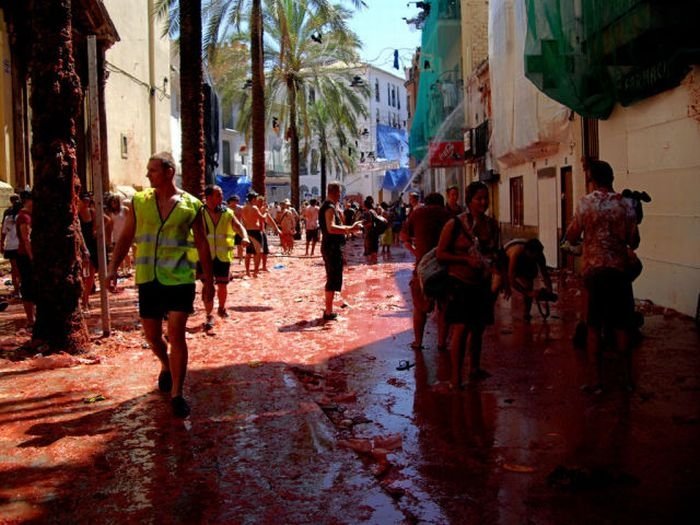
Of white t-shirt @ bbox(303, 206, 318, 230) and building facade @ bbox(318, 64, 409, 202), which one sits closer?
white t-shirt @ bbox(303, 206, 318, 230)

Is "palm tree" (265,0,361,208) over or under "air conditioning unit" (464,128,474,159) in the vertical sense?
over

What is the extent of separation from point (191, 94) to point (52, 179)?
7471mm

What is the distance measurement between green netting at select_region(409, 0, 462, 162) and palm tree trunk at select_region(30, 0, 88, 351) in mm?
25712

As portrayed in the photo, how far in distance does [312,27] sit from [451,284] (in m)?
28.5

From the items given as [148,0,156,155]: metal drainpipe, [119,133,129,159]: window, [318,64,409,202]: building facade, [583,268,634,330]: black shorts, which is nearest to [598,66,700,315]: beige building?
[583,268,634,330]: black shorts

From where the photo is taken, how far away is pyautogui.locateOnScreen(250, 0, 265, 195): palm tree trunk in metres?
23.7

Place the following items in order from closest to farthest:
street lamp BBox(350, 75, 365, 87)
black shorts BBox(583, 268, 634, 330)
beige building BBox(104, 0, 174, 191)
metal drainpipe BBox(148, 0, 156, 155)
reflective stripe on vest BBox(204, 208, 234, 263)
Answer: black shorts BBox(583, 268, 634, 330)
reflective stripe on vest BBox(204, 208, 234, 263)
beige building BBox(104, 0, 174, 191)
metal drainpipe BBox(148, 0, 156, 155)
street lamp BBox(350, 75, 365, 87)

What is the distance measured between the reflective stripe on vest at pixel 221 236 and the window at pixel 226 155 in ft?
168

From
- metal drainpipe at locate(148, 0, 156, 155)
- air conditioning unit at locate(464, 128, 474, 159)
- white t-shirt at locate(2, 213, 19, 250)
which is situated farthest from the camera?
metal drainpipe at locate(148, 0, 156, 155)

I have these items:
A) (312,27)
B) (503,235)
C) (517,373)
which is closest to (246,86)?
(312,27)

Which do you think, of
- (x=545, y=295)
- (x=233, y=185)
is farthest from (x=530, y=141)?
(x=233, y=185)

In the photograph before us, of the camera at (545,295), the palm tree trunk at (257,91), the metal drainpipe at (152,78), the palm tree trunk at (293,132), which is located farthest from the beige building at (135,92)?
the camera at (545,295)

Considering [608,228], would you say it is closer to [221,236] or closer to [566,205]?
[221,236]

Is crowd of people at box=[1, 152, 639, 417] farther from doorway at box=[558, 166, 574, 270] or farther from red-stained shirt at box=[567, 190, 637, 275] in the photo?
doorway at box=[558, 166, 574, 270]
